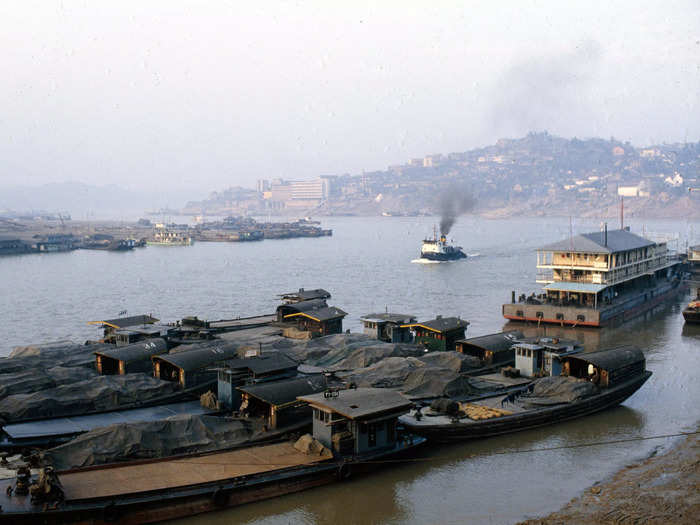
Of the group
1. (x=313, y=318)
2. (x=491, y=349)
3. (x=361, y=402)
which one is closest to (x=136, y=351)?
(x=313, y=318)

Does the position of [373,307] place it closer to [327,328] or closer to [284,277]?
[327,328]

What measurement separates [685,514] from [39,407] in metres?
19.2

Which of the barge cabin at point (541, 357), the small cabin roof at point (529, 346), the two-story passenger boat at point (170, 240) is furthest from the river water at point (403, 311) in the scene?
the two-story passenger boat at point (170, 240)

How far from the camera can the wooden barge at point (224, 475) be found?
1477 centimetres

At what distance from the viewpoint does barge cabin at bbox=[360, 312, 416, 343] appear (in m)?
34.5

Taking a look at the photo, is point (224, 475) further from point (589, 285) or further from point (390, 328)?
point (589, 285)

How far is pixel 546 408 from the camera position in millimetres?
23547

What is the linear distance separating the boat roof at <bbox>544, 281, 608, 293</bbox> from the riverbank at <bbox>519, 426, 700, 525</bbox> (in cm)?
2502

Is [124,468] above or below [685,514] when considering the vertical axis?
above

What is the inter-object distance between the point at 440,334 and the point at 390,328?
3338 mm

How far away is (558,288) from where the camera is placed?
46531 mm

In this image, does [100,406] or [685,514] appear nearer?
[685,514]

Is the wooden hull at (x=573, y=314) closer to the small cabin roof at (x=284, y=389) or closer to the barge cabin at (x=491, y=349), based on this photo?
the barge cabin at (x=491, y=349)

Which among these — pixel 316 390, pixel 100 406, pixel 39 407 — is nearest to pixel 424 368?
pixel 316 390
